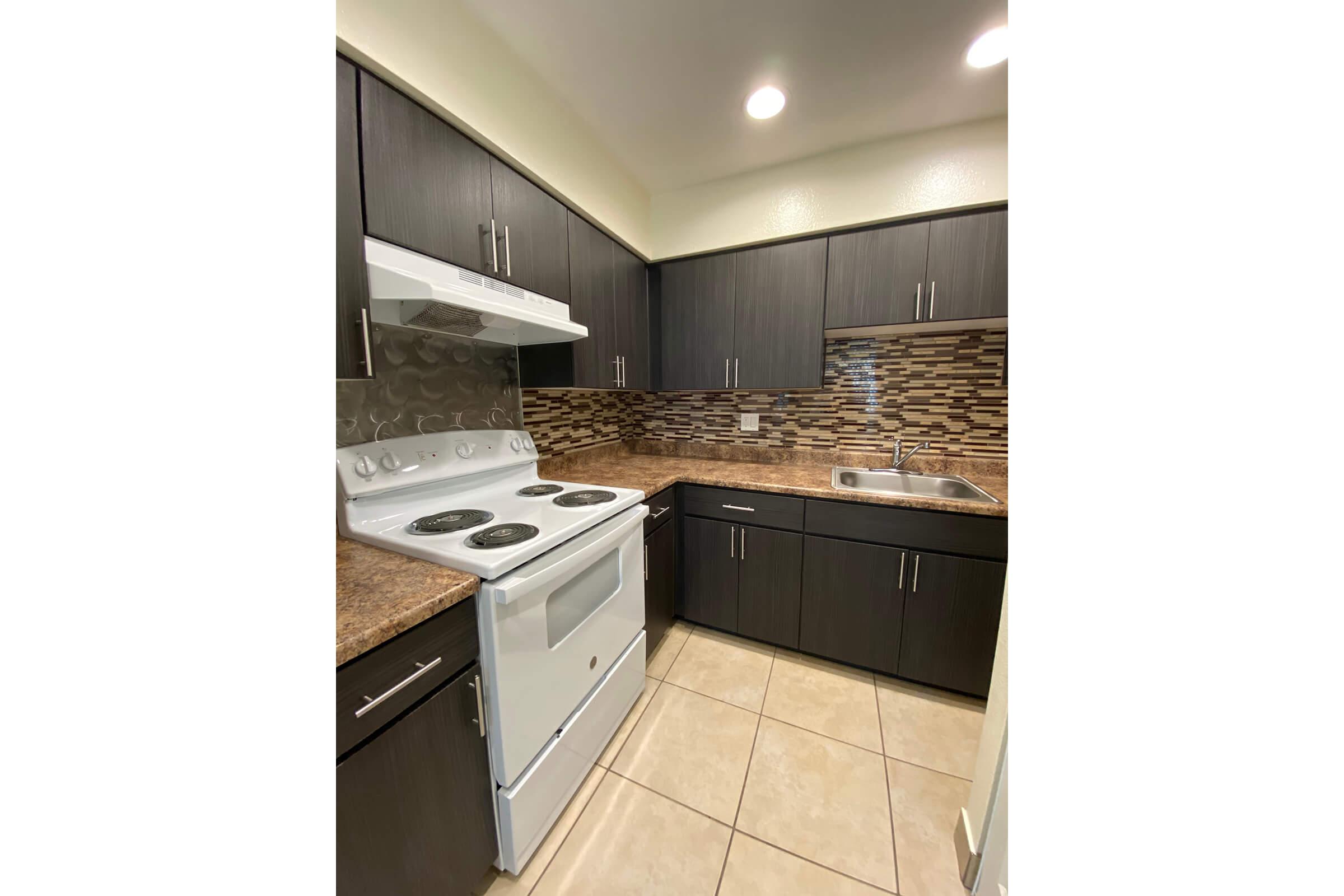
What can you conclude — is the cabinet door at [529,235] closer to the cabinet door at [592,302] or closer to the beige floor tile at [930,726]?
the cabinet door at [592,302]

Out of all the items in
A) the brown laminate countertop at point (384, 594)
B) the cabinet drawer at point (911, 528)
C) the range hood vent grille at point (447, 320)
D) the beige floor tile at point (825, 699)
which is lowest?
the beige floor tile at point (825, 699)

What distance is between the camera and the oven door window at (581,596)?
1.12 metres

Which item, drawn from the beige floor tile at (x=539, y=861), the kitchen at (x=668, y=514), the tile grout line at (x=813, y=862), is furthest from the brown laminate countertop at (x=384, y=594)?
the tile grout line at (x=813, y=862)

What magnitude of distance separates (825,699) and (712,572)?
673 millimetres

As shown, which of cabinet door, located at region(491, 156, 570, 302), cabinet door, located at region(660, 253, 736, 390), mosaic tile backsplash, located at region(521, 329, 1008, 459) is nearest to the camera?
cabinet door, located at region(491, 156, 570, 302)

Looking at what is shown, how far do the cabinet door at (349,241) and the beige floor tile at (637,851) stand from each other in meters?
1.39

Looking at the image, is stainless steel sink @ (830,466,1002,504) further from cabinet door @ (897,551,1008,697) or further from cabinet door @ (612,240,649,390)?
cabinet door @ (612,240,649,390)

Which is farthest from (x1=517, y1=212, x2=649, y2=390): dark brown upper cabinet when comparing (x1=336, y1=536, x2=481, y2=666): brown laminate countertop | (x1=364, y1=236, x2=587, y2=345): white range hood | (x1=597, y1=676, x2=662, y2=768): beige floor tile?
(x1=597, y1=676, x2=662, y2=768): beige floor tile

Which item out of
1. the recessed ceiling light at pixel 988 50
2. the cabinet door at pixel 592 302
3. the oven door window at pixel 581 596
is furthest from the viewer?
the cabinet door at pixel 592 302

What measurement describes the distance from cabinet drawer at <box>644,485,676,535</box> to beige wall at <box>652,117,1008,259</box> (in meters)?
1.27

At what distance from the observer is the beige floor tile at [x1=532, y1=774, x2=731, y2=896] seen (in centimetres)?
103
